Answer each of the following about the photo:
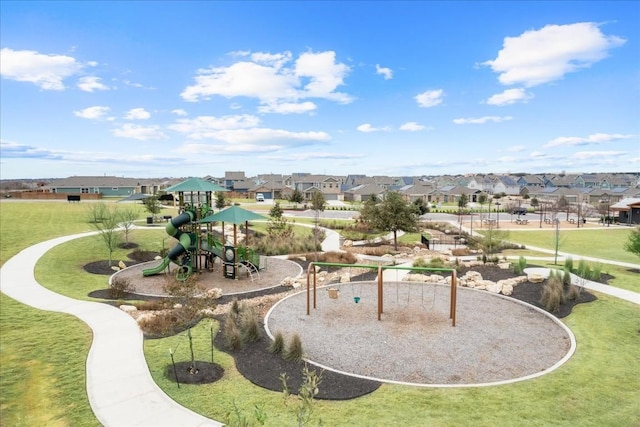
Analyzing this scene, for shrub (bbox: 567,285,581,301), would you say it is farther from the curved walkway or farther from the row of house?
the row of house

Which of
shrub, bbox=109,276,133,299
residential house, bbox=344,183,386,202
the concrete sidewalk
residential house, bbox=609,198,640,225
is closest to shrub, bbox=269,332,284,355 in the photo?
the concrete sidewalk

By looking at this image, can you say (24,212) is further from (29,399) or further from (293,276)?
(29,399)

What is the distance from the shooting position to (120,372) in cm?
1016

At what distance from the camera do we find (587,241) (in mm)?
34625

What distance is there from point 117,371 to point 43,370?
1973 mm

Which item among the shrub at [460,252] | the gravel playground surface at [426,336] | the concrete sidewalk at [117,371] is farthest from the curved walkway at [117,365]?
the shrub at [460,252]

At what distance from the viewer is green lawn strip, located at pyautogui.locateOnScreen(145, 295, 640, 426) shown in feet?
26.9

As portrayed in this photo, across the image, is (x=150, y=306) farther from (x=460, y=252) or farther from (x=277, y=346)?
(x=460, y=252)

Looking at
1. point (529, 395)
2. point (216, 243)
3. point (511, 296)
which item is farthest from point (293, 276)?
point (529, 395)

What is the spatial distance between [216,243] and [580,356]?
17416mm

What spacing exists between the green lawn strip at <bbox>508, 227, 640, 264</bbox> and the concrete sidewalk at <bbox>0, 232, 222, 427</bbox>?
2796cm

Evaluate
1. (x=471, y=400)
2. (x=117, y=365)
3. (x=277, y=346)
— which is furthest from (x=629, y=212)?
(x=117, y=365)

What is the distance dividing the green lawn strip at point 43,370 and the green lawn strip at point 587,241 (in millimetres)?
29504

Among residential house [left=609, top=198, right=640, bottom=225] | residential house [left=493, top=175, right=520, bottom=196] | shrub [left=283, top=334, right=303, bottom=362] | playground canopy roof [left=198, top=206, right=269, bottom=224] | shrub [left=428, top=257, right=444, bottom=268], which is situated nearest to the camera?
shrub [left=283, top=334, right=303, bottom=362]
